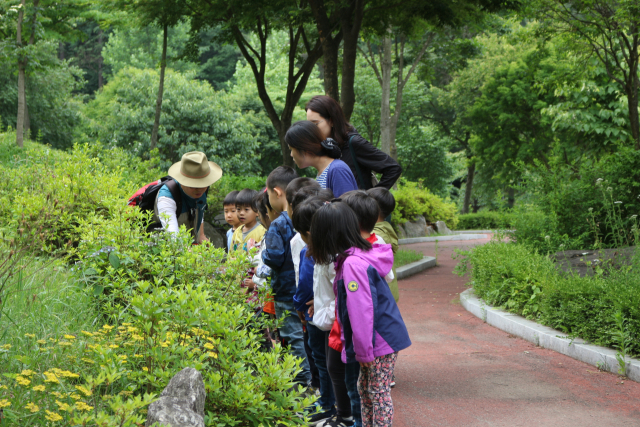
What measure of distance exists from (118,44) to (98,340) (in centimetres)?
4770

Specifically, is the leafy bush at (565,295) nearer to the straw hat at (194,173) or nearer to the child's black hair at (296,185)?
the child's black hair at (296,185)

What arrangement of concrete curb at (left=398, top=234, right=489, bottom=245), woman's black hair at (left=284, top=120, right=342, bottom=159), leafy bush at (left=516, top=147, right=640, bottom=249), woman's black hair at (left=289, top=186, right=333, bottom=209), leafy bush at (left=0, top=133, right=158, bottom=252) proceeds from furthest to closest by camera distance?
concrete curb at (left=398, top=234, right=489, bottom=245) → leafy bush at (left=516, top=147, right=640, bottom=249) → leafy bush at (left=0, top=133, right=158, bottom=252) → woman's black hair at (left=284, top=120, right=342, bottom=159) → woman's black hair at (left=289, top=186, right=333, bottom=209)

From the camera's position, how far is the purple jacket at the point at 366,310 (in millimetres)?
3094

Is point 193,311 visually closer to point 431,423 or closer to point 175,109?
point 431,423

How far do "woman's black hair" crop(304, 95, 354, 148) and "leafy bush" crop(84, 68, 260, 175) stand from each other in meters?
21.1

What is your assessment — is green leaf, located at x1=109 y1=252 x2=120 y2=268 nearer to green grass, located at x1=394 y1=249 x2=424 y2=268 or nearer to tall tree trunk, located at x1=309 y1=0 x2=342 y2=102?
tall tree trunk, located at x1=309 y1=0 x2=342 y2=102

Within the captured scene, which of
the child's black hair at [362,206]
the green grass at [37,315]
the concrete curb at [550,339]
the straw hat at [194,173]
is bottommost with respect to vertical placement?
the concrete curb at [550,339]

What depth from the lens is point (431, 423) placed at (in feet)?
12.8

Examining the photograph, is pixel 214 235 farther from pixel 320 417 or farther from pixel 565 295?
pixel 320 417

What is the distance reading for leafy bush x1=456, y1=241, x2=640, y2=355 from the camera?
4.87 m

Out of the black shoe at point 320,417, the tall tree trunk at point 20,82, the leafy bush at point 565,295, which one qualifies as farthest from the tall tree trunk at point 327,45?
the tall tree trunk at point 20,82

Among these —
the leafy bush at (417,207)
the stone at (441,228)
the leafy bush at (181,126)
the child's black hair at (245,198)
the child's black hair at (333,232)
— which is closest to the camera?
the child's black hair at (333,232)

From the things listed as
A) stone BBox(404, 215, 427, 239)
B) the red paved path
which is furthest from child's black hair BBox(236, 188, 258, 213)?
stone BBox(404, 215, 427, 239)

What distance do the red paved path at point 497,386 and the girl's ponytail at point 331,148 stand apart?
1.98 meters
